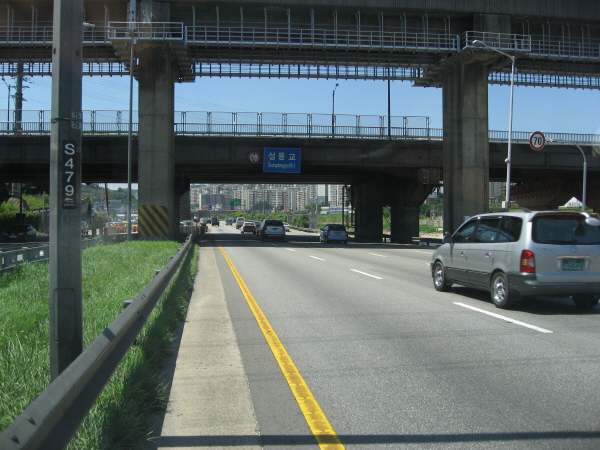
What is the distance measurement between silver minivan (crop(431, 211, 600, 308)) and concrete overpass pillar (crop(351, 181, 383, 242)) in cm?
4085

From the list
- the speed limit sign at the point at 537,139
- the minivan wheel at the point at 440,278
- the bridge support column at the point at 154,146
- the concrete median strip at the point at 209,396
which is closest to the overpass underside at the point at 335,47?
the bridge support column at the point at 154,146

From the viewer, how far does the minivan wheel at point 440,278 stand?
13.0 m

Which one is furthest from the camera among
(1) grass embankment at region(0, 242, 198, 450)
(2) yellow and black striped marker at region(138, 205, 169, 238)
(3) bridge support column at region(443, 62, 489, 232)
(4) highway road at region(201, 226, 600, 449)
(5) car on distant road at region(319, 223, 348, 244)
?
(5) car on distant road at region(319, 223, 348, 244)

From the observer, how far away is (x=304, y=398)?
554cm

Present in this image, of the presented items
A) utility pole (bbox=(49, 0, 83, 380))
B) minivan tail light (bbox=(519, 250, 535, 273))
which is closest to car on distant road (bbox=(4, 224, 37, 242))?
minivan tail light (bbox=(519, 250, 535, 273))

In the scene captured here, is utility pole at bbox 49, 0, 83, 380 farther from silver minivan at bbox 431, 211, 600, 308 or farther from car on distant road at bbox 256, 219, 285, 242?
car on distant road at bbox 256, 219, 285, 242

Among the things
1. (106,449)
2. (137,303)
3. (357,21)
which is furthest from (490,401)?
(357,21)

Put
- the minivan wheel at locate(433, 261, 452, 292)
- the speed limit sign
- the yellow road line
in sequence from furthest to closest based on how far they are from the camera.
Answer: the speed limit sign
the minivan wheel at locate(433, 261, 452, 292)
the yellow road line

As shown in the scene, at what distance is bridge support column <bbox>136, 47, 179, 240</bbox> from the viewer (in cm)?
3284

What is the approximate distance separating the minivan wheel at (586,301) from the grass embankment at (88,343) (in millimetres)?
7419

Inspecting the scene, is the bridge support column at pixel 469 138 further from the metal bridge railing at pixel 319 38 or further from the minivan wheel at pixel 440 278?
the minivan wheel at pixel 440 278

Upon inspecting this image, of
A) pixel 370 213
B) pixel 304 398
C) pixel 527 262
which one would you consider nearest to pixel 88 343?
pixel 304 398

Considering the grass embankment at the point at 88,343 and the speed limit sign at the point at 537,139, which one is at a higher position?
the speed limit sign at the point at 537,139

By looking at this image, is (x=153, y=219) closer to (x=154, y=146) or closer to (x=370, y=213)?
(x=154, y=146)
